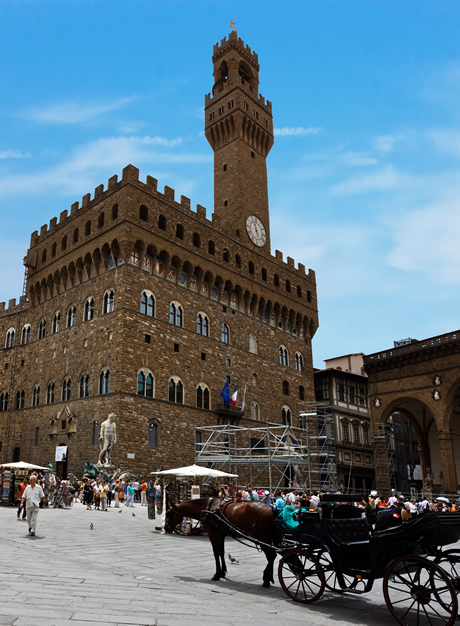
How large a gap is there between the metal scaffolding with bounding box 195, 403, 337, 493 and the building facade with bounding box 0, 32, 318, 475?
103cm

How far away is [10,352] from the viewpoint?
35.5 m

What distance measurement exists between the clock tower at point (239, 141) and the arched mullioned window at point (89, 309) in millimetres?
10938

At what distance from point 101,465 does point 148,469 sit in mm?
2669

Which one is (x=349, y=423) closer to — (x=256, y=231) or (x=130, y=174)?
(x=256, y=231)

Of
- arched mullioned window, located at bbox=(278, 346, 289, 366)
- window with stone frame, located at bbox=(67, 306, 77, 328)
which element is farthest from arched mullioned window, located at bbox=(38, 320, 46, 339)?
arched mullioned window, located at bbox=(278, 346, 289, 366)

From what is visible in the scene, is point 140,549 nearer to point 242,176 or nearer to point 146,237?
point 146,237

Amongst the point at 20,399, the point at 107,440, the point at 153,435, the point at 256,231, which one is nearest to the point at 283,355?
the point at 256,231

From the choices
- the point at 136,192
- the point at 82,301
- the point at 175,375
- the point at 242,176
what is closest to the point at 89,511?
the point at 175,375

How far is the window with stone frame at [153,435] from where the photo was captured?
2725 centimetres

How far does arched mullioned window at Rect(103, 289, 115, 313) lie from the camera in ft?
94.1

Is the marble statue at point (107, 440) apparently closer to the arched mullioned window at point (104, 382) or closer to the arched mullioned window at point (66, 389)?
the arched mullioned window at point (104, 382)

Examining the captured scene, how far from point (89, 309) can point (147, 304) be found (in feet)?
11.9

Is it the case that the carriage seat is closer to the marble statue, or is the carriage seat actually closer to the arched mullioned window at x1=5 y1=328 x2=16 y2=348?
the marble statue

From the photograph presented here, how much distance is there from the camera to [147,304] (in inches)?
1153
